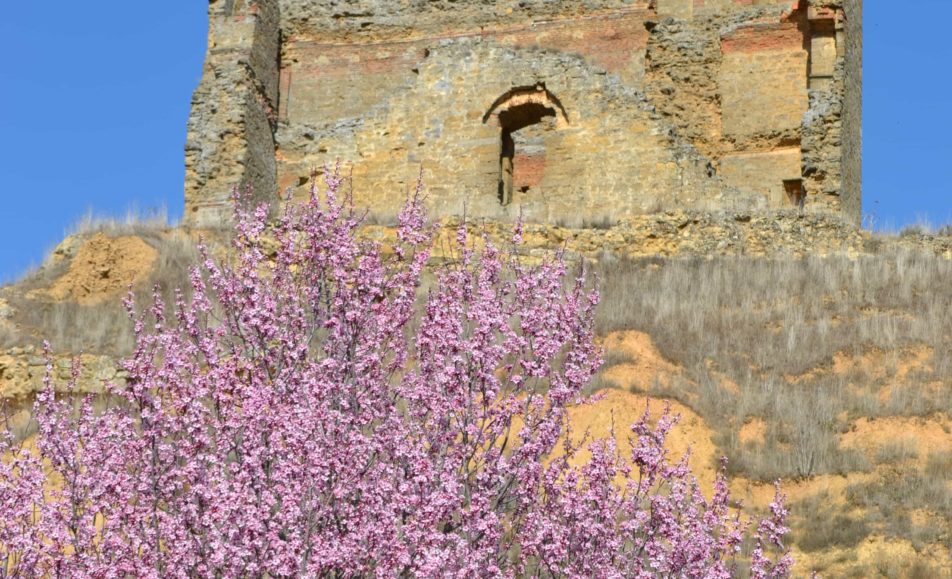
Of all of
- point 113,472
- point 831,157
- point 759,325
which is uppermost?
point 831,157

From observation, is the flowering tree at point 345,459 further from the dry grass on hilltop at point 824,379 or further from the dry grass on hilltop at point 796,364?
the dry grass on hilltop at point 796,364

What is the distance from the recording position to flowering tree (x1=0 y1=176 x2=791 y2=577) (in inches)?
335

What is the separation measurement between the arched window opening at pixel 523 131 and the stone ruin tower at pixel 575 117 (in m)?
0.04

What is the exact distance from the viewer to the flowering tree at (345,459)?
8516 mm

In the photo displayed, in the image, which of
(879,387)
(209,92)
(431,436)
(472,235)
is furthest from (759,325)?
(209,92)

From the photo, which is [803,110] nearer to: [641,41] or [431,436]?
[641,41]

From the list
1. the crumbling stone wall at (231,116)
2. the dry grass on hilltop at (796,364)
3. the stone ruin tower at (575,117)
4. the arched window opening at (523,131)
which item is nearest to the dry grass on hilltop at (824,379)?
the dry grass on hilltop at (796,364)

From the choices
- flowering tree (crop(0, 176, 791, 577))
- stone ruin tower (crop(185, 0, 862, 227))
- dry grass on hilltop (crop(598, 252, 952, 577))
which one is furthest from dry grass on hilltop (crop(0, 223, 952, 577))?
flowering tree (crop(0, 176, 791, 577))

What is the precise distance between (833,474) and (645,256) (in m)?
6.93

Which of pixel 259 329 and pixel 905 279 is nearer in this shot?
pixel 259 329

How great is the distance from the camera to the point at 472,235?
20984mm

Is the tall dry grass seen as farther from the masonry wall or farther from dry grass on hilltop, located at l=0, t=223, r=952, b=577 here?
the masonry wall

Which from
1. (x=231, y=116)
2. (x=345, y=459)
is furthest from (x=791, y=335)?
(x=231, y=116)

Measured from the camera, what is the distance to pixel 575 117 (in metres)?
22.7
